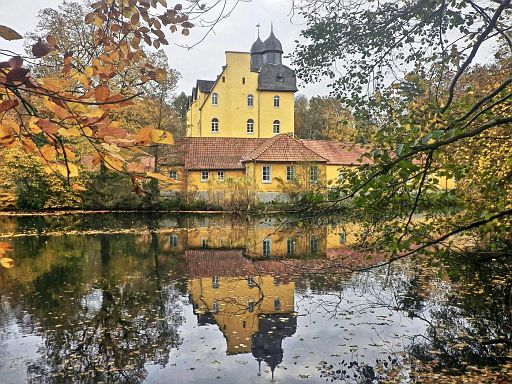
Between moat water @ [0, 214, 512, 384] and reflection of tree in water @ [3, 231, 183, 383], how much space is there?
3 centimetres

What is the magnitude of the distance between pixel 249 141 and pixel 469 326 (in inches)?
1316

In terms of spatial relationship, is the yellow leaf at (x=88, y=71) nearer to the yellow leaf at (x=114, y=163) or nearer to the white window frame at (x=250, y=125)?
the yellow leaf at (x=114, y=163)

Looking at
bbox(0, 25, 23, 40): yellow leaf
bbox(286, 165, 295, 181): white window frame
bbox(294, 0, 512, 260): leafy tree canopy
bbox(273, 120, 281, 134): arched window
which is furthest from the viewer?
bbox(273, 120, 281, 134): arched window

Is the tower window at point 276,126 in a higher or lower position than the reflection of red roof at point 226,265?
higher

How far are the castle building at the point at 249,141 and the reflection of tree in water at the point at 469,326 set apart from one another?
19.4 m

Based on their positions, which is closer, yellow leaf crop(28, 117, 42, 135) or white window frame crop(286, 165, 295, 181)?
yellow leaf crop(28, 117, 42, 135)

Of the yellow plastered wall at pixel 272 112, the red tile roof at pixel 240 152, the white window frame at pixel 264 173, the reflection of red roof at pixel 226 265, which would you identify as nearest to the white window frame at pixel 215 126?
the yellow plastered wall at pixel 272 112

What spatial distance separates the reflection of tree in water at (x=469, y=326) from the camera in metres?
6.10

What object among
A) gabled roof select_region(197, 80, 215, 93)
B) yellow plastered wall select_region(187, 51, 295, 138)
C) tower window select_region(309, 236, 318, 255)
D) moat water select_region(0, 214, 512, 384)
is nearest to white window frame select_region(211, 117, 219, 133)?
yellow plastered wall select_region(187, 51, 295, 138)

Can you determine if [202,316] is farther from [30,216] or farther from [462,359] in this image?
[30,216]

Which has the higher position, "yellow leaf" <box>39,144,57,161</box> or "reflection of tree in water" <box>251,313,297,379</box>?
"yellow leaf" <box>39,144,57,161</box>

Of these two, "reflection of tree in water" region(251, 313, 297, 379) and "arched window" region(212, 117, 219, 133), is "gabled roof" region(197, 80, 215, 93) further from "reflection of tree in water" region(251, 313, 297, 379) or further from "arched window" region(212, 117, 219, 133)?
"reflection of tree in water" region(251, 313, 297, 379)

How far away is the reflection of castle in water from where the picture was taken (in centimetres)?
733

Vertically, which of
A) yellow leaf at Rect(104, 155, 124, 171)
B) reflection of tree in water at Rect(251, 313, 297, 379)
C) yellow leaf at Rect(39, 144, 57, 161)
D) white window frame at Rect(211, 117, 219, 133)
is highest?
white window frame at Rect(211, 117, 219, 133)
